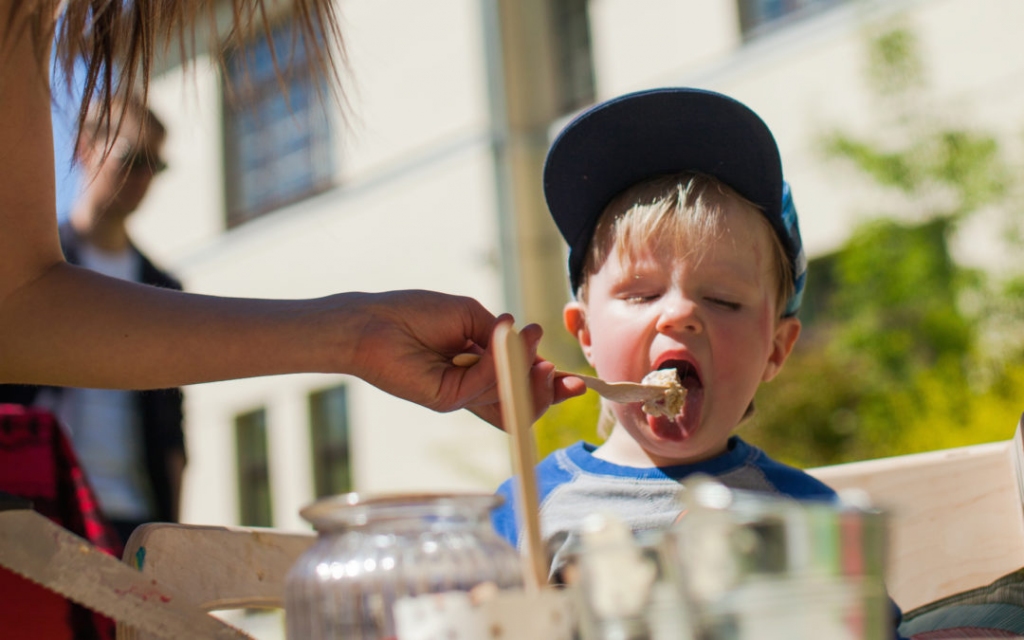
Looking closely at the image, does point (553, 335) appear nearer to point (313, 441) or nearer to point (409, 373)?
point (313, 441)

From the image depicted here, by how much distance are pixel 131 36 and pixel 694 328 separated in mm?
769

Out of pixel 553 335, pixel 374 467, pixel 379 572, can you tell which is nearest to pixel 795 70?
pixel 553 335

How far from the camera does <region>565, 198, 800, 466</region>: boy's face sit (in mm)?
1451

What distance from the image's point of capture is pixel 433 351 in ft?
3.32

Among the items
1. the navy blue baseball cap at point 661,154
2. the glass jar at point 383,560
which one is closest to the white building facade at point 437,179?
the navy blue baseball cap at point 661,154

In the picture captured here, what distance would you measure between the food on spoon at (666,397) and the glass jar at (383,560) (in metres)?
0.70

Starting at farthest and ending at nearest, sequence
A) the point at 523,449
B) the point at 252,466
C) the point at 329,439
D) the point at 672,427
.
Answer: the point at 252,466 → the point at 329,439 → the point at 672,427 → the point at 523,449

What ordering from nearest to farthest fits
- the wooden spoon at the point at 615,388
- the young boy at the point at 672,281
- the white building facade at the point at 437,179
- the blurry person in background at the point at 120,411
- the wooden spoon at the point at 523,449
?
the wooden spoon at the point at 523,449 < the wooden spoon at the point at 615,388 < the young boy at the point at 672,281 < the blurry person in background at the point at 120,411 < the white building facade at the point at 437,179

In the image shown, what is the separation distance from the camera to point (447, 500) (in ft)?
2.11

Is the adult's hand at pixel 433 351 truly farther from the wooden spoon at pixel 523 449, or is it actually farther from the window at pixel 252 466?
the window at pixel 252 466

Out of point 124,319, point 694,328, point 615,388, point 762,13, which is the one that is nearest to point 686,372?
point 694,328

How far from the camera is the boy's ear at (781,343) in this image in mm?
1652

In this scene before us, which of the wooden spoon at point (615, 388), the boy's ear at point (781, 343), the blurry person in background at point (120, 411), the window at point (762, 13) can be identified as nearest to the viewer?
the wooden spoon at point (615, 388)

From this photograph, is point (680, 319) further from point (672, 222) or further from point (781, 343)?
point (781, 343)
